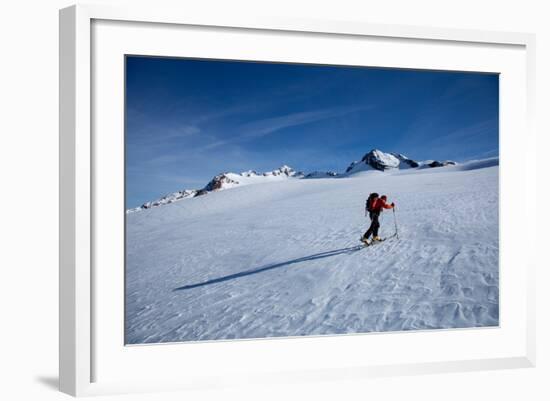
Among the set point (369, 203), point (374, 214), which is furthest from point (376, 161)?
point (374, 214)

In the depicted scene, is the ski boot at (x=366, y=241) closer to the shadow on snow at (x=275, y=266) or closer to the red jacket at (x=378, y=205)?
the shadow on snow at (x=275, y=266)

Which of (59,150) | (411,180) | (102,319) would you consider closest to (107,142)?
(59,150)

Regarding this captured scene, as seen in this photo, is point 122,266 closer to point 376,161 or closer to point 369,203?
point 369,203

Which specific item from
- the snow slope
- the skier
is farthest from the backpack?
the snow slope

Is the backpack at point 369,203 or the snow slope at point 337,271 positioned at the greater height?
the backpack at point 369,203

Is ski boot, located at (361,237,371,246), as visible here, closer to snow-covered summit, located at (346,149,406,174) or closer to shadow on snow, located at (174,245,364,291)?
shadow on snow, located at (174,245,364,291)

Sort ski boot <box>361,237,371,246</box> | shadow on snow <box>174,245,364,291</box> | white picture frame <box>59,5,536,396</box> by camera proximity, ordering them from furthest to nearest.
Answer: ski boot <box>361,237,371,246</box>, shadow on snow <box>174,245,364,291</box>, white picture frame <box>59,5,536,396</box>

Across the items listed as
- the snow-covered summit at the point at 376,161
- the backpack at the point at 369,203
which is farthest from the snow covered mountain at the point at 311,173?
the backpack at the point at 369,203
